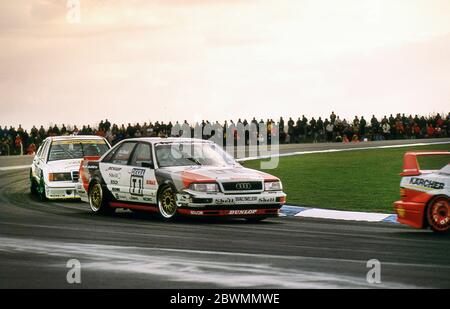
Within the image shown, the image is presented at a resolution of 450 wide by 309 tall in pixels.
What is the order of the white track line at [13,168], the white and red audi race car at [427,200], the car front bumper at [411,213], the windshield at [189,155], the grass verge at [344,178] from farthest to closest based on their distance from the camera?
the white track line at [13,168] → the grass verge at [344,178] → the windshield at [189,155] → the car front bumper at [411,213] → the white and red audi race car at [427,200]

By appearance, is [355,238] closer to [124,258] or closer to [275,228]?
[275,228]

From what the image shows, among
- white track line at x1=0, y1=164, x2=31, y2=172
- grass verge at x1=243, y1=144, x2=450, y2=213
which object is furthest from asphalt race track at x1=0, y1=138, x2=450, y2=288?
white track line at x1=0, y1=164, x2=31, y2=172

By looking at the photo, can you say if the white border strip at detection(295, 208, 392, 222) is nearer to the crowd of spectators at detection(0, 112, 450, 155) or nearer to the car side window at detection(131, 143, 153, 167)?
the car side window at detection(131, 143, 153, 167)

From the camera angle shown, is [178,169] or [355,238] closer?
[355,238]

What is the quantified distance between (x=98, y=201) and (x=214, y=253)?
7054mm

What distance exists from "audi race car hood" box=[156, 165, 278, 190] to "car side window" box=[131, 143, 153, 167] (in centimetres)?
66

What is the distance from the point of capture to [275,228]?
50.8 ft

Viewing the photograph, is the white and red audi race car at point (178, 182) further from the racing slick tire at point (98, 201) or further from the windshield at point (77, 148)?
the windshield at point (77, 148)

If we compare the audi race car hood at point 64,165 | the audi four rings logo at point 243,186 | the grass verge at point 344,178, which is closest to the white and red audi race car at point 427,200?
the audi four rings logo at point 243,186

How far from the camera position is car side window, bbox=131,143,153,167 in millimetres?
17547

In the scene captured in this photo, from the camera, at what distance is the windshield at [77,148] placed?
23053 millimetres

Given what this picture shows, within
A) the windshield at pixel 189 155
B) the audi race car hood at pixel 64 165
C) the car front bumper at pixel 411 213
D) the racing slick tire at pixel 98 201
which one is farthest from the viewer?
the audi race car hood at pixel 64 165
